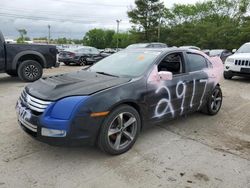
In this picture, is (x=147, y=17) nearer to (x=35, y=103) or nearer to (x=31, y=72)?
(x=31, y=72)

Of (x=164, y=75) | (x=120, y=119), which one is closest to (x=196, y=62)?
(x=164, y=75)

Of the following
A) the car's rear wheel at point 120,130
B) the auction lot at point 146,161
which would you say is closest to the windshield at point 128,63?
A: the car's rear wheel at point 120,130

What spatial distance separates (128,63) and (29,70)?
593 centimetres

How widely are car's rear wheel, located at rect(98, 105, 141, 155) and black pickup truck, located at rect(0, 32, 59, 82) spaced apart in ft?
21.0

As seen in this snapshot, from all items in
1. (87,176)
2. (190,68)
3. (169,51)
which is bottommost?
(87,176)

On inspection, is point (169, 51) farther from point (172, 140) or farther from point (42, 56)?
point (42, 56)

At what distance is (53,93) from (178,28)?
1843 inches

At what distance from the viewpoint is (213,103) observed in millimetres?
5508

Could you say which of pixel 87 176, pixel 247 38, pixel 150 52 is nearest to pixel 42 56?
pixel 150 52

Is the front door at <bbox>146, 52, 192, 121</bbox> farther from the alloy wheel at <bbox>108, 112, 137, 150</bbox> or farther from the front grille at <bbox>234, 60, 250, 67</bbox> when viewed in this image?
the front grille at <bbox>234, 60, 250, 67</bbox>

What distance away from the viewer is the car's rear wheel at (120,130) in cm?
333

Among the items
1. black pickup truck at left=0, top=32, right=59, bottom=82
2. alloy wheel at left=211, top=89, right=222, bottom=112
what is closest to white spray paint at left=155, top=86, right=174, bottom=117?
alloy wheel at left=211, top=89, right=222, bottom=112

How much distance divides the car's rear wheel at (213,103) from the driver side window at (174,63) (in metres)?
1.13

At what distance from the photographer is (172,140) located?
4164 millimetres
